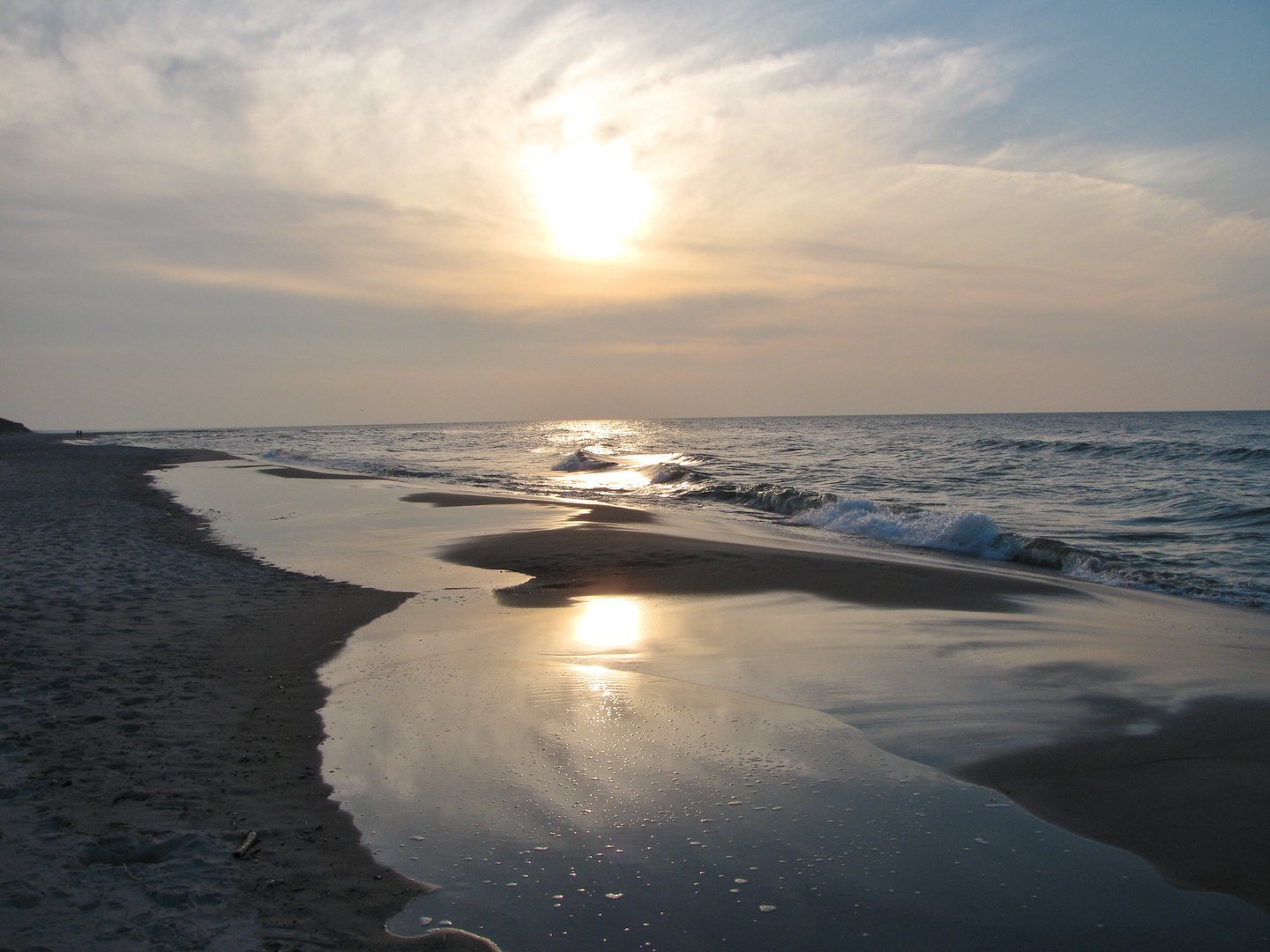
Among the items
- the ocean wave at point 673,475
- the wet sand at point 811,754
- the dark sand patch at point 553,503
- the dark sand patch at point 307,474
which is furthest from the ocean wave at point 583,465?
the wet sand at point 811,754

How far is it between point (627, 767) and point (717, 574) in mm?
6646

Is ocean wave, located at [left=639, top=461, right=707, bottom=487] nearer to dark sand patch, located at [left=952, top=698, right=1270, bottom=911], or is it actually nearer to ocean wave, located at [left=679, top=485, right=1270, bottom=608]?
ocean wave, located at [left=679, top=485, right=1270, bottom=608]

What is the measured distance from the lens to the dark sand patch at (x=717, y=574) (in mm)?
9688

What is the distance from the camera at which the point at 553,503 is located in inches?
843

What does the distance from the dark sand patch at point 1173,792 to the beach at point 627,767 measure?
0.02m

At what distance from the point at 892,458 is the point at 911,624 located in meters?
31.8

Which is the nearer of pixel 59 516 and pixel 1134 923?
pixel 1134 923

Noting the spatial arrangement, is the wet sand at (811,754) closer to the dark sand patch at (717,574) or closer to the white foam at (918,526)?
the dark sand patch at (717,574)

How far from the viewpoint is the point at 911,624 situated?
816 centimetres

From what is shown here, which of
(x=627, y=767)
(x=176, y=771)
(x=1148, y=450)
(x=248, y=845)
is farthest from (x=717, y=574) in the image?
(x=1148, y=450)

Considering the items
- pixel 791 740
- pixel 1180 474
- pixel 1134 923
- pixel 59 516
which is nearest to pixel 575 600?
pixel 791 740

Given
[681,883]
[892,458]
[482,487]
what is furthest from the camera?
[892,458]

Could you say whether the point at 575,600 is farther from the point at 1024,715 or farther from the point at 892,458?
the point at 892,458

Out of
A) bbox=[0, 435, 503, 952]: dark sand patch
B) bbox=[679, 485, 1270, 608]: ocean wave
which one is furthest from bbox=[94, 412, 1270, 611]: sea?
bbox=[0, 435, 503, 952]: dark sand patch
